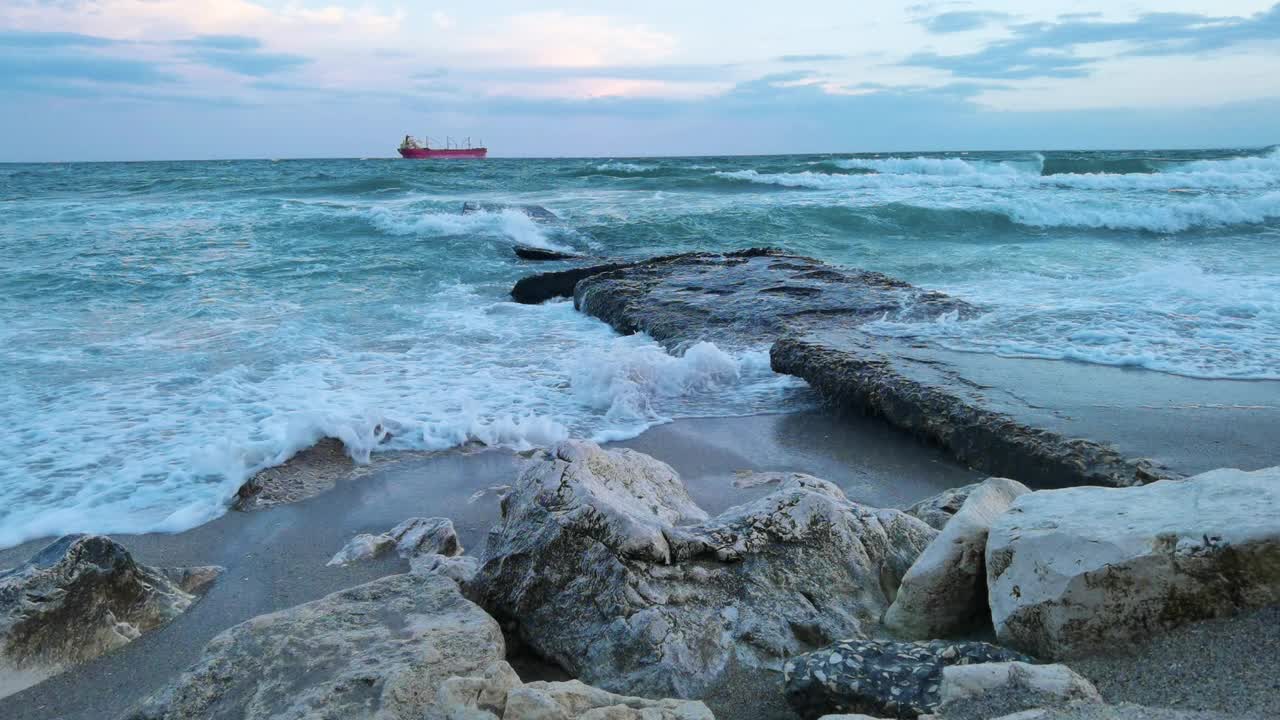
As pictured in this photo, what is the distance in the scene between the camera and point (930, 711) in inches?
68.5

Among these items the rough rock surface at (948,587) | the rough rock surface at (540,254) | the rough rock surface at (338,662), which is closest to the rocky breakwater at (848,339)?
the rough rock surface at (948,587)

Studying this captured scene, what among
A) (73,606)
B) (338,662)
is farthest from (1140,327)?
(73,606)

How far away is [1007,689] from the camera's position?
168 centimetres

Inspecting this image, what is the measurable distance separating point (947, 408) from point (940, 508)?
4.38ft

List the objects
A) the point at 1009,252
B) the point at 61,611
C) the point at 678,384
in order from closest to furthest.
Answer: the point at 61,611, the point at 678,384, the point at 1009,252

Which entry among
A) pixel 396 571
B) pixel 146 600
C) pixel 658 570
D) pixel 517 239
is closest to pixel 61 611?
pixel 146 600

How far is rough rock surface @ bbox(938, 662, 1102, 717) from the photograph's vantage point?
1630 millimetres

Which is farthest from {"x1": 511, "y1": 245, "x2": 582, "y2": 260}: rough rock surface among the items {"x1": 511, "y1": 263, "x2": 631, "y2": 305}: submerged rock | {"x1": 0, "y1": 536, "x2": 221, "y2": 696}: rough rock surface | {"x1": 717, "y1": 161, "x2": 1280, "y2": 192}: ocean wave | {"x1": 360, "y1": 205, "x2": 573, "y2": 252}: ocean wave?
{"x1": 717, "y1": 161, "x2": 1280, "y2": 192}: ocean wave

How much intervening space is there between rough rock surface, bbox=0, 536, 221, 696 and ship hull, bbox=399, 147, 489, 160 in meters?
54.2

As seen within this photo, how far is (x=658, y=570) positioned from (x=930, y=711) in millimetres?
880

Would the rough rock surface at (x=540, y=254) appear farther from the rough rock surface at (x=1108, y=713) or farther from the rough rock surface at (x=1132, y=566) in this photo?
the rough rock surface at (x=1108, y=713)

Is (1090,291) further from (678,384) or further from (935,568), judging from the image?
(935,568)

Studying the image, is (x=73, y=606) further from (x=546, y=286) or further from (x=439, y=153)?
(x=439, y=153)

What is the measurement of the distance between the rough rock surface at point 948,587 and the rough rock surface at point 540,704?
2.36 feet
